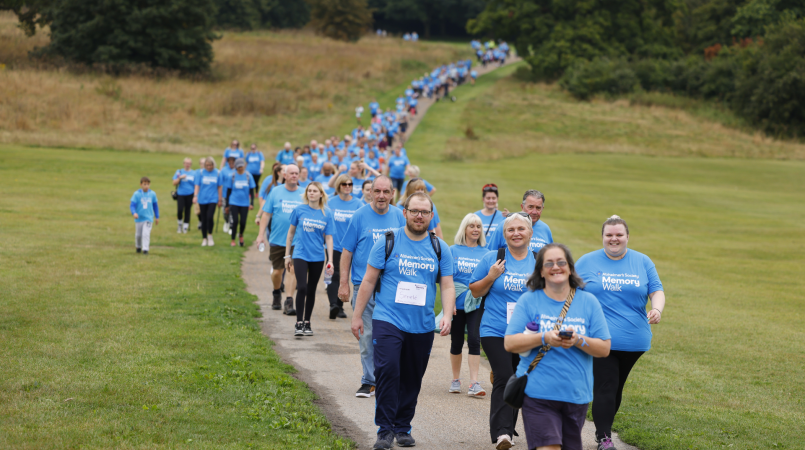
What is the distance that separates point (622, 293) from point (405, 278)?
6.02 ft

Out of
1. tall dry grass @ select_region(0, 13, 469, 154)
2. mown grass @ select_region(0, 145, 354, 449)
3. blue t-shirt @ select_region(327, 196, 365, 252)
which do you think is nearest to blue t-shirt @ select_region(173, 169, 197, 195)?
mown grass @ select_region(0, 145, 354, 449)

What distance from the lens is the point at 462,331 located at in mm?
7957

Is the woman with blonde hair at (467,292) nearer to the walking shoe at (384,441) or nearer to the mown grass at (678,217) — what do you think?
the mown grass at (678,217)

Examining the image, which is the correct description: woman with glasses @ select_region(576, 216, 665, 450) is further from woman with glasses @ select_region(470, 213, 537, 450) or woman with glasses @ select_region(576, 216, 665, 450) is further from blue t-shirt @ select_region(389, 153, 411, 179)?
blue t-shirt @ select_region(389, 153, 411, 179)

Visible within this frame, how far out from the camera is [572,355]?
475 centimetres

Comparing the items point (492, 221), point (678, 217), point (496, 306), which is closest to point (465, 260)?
point (492, 221)

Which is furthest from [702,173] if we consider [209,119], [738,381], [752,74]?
[738,381]

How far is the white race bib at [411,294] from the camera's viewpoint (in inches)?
241

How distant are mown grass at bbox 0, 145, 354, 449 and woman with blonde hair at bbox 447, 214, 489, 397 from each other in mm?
1675

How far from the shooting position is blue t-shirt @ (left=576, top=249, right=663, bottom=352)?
6.19m

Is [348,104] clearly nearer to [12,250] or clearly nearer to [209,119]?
[209,119]

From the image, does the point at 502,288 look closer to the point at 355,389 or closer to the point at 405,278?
the point at 405,278

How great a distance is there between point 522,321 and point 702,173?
4302cm

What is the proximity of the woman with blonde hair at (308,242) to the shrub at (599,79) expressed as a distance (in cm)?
6151
